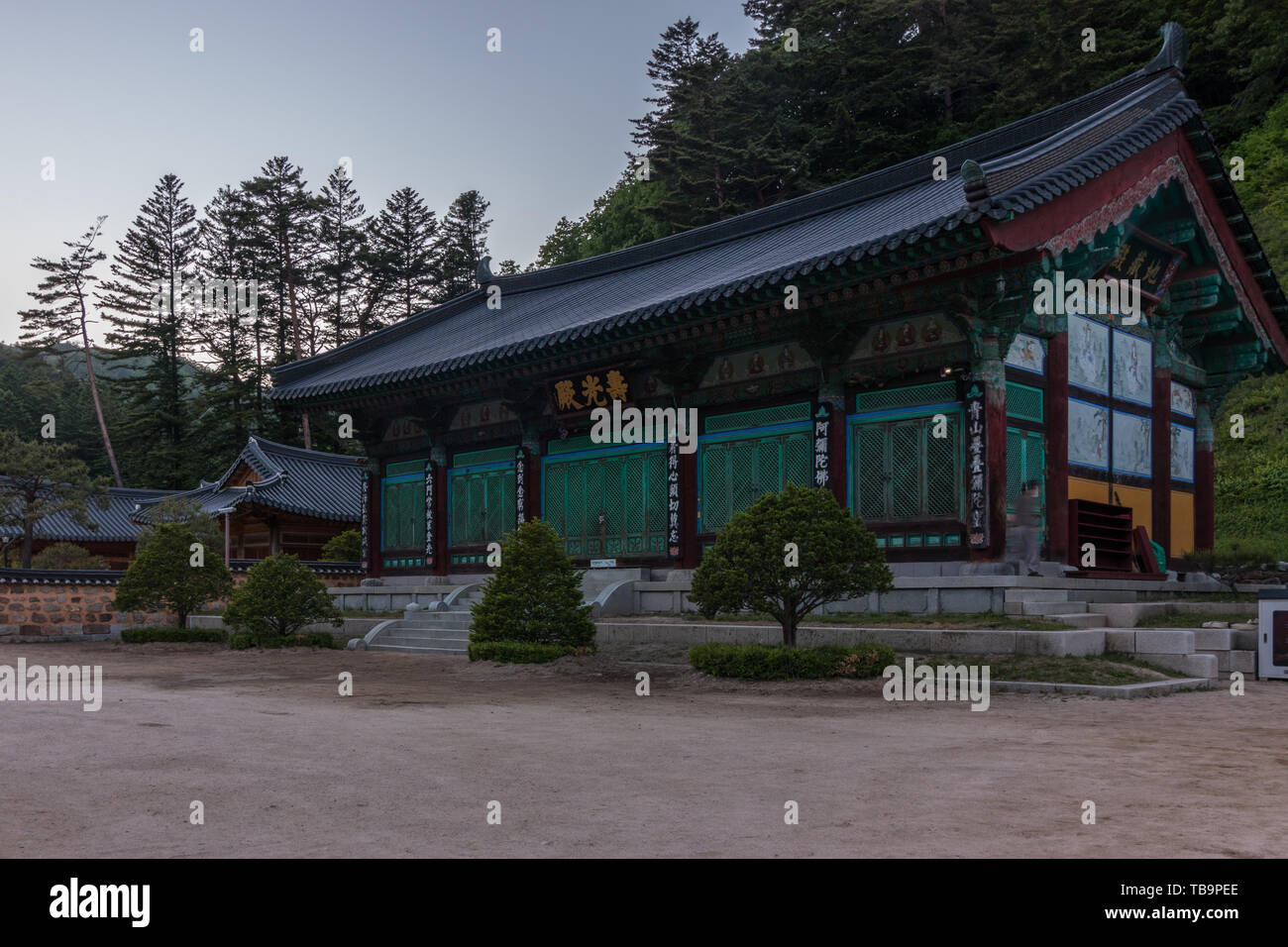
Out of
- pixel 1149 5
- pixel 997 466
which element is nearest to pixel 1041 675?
pixel 997 466

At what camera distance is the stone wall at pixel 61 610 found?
84.3ft

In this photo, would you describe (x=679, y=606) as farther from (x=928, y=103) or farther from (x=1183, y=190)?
(x=928, y=103)

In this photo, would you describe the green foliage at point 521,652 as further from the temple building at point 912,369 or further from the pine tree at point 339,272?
the pine tree at point 339,272

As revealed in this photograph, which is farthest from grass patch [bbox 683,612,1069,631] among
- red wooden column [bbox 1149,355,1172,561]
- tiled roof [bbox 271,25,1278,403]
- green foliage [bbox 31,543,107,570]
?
green foliage [bbox 31,543,107,570]

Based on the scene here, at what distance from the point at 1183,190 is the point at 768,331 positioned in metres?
7.70

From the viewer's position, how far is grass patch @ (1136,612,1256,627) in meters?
14.6

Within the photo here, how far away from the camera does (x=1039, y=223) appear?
584 inches

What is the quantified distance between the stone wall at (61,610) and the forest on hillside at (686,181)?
1253 cm

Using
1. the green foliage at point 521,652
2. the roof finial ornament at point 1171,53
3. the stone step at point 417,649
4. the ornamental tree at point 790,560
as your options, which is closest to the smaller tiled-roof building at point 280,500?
the stone step at point 417,649

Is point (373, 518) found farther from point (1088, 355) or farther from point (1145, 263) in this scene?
point (1145, 263)

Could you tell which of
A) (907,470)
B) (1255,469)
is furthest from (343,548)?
(1255,469)

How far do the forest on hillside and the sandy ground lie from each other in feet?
84.2

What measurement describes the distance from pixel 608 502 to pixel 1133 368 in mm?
9742

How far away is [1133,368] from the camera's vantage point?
62.6ft
